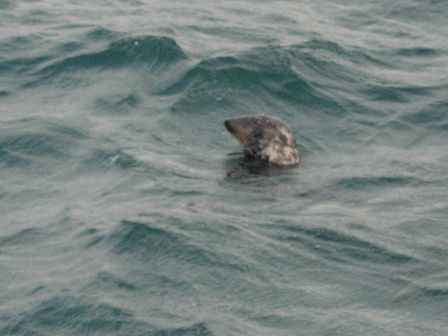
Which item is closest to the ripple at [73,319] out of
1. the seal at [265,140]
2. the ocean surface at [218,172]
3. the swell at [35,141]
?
the ocean surface at [218,172]

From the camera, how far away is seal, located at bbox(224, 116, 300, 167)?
15.3 m

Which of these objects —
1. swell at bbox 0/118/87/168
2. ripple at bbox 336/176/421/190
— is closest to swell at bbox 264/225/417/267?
ripple at bbox 336/176/421/190

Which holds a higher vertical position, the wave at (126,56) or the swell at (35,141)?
the wave at (126,56)

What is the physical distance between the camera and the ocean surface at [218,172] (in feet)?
36.1

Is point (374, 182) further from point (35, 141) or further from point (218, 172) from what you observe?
point (35, 141)

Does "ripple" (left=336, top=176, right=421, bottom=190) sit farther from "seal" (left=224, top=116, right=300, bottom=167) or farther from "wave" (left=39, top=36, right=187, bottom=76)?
"wave" (left=39, top=36, right=187, bottom=76)

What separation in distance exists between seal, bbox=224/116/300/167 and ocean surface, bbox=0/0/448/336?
0.27m

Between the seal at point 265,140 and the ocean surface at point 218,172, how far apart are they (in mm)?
275

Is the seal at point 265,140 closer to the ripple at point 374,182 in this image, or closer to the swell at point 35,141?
the ripple at point 374,182

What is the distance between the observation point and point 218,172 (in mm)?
14711

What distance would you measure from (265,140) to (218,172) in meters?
0.94

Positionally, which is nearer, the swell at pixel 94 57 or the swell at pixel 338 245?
the swell at pixel 338 245

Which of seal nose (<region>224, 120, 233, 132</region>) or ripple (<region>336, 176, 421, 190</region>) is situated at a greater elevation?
seal nose (<region>224, 120, 233, 132</region>)

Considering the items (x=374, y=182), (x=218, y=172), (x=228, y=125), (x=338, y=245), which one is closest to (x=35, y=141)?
(x=228, y=125)
